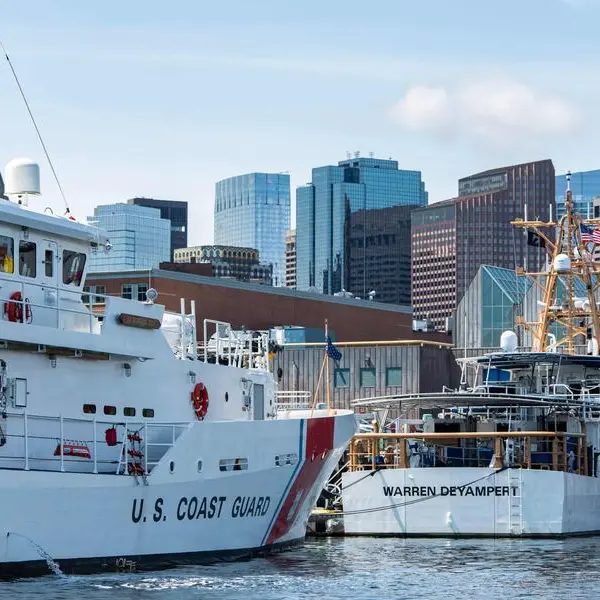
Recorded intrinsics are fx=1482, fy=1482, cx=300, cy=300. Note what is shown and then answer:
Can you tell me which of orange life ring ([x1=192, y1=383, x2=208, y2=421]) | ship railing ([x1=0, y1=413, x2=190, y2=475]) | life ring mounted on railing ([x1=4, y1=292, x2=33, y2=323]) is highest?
life ring mounted on railing ([x1=4, y1=292, x2=33, y2=323])

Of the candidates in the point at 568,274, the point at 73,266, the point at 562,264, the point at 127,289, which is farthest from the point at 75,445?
the point at 127,289

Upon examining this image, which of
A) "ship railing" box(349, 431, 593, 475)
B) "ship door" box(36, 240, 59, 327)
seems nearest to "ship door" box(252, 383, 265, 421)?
"ship railing" box(349, 431, 593, 475)

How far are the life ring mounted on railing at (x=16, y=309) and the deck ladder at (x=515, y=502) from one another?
50.7 feet

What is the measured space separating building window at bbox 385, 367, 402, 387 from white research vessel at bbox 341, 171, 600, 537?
25.2 ft

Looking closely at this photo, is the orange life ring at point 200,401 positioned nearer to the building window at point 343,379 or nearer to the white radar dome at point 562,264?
the white radar dome at point 562,264

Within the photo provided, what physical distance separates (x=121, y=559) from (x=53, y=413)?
322cm

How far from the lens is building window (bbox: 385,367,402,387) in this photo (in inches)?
2156

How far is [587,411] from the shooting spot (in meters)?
43.3

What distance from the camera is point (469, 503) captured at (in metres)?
39.8

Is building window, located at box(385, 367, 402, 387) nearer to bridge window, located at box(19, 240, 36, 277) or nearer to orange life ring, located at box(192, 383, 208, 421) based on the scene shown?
orange life ring, located at box(192, 383, 208, 421)

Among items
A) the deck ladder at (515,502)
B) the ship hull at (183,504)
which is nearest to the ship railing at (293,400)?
the ship hull at (183,504)

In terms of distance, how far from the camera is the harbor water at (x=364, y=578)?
2739cm

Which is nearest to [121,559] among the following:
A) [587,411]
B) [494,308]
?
[587,411]

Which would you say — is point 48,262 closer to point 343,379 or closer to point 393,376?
point 393,376
